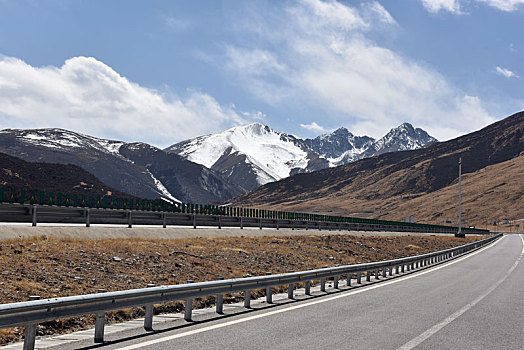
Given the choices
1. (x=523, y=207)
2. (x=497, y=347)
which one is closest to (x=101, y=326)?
(x=497, y=347)

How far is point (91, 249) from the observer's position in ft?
52.7

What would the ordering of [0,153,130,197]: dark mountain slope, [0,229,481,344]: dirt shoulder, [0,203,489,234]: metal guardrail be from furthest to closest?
[0,153,130,197]: dark mountain slope
[0,203,489,234]: metal guardrail
[0,229,481,344]: dirt shoulder

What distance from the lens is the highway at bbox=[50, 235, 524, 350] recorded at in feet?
25.7

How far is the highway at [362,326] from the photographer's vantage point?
7.85 metres

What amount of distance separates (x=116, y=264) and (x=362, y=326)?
7925 mm

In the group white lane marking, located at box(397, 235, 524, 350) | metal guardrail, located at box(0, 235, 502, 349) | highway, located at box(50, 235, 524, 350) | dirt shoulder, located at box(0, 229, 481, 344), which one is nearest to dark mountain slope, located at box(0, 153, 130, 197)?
dirt shoulder, located at box(0, 229, 481, 344)

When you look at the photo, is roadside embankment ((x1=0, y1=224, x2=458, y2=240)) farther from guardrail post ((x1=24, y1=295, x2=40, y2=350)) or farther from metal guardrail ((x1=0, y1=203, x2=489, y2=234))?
guardrail post ((x1=24, y1=295, x2=40, y2=350))

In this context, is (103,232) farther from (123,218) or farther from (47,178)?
(47,178)

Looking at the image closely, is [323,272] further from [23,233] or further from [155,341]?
[23,233]

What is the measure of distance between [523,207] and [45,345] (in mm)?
188448

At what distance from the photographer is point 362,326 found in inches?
371

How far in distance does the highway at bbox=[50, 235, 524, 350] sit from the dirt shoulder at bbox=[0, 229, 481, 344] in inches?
87.5

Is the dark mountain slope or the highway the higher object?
the dark mountain slope

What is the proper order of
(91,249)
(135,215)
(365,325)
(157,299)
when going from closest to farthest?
(157,299), (365,325), (91,249), (135,215)
